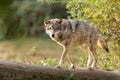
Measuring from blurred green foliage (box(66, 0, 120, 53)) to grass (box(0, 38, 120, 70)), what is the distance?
34 centimetres

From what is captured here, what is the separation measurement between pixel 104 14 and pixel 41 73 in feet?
9.03

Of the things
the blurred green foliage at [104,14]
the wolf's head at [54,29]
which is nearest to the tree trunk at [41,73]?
the wolf's head at [54,29]

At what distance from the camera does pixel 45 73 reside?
6191mm

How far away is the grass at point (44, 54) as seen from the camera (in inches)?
346

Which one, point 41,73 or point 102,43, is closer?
point 41,73

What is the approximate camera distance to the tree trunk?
5.82 m

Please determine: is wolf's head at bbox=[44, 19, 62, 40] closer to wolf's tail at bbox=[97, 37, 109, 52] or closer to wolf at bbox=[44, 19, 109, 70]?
wolf at bbox=[44, 19, 109, 70]

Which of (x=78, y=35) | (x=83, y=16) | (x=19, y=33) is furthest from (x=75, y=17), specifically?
(x=19, y=33)

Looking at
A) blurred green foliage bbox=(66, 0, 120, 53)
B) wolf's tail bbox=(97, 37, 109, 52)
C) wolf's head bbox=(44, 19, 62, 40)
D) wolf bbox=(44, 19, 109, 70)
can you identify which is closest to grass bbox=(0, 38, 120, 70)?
blurred green foliage bbox=(66, 0, 120, 53)

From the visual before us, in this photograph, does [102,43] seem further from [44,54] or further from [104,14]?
[44,54]

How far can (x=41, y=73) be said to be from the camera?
6.16 metres

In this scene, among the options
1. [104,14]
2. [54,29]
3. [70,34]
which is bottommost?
[70,34]

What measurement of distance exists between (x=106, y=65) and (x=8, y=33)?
647cm

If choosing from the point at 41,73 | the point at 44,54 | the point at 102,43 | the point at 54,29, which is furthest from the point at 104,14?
the point at 44,54
